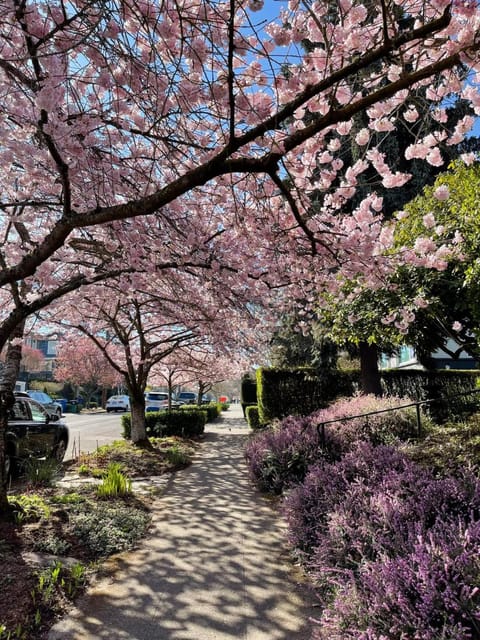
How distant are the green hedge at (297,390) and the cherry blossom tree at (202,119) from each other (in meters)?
8.64

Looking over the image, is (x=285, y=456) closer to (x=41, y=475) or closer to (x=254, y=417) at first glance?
(x=41, y=475)

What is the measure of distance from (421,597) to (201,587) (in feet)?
7.01

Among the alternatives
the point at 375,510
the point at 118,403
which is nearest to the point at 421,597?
the point at 375,510

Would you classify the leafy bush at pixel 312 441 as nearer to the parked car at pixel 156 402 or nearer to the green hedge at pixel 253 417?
the green hedge at pixel 253 417

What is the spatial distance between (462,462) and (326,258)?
249 cm

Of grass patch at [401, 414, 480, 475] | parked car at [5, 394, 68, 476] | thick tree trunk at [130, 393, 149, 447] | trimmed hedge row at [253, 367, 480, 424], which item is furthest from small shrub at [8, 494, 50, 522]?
trimmed hedge row at [253, 367, 480, 424]

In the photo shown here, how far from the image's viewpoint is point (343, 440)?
20.3ft

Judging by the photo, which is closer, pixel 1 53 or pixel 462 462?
pixel 1 53

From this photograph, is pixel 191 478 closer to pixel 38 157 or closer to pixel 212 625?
pixel 212 625

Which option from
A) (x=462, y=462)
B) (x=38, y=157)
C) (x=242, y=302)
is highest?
(x=38, y=157)

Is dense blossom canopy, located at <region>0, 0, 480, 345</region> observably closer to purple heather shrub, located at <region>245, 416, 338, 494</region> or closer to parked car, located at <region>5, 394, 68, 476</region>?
purple heather shrub, located at <region>245, 416, 338, 494</region>

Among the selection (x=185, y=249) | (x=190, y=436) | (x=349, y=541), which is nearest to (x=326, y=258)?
(x=185, y=249)

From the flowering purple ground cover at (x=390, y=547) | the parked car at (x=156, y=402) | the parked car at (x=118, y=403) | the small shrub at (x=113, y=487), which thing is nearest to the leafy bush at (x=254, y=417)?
the parked car at (x=156, y=402)

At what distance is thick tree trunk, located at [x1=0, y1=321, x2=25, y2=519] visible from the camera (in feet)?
16.2
